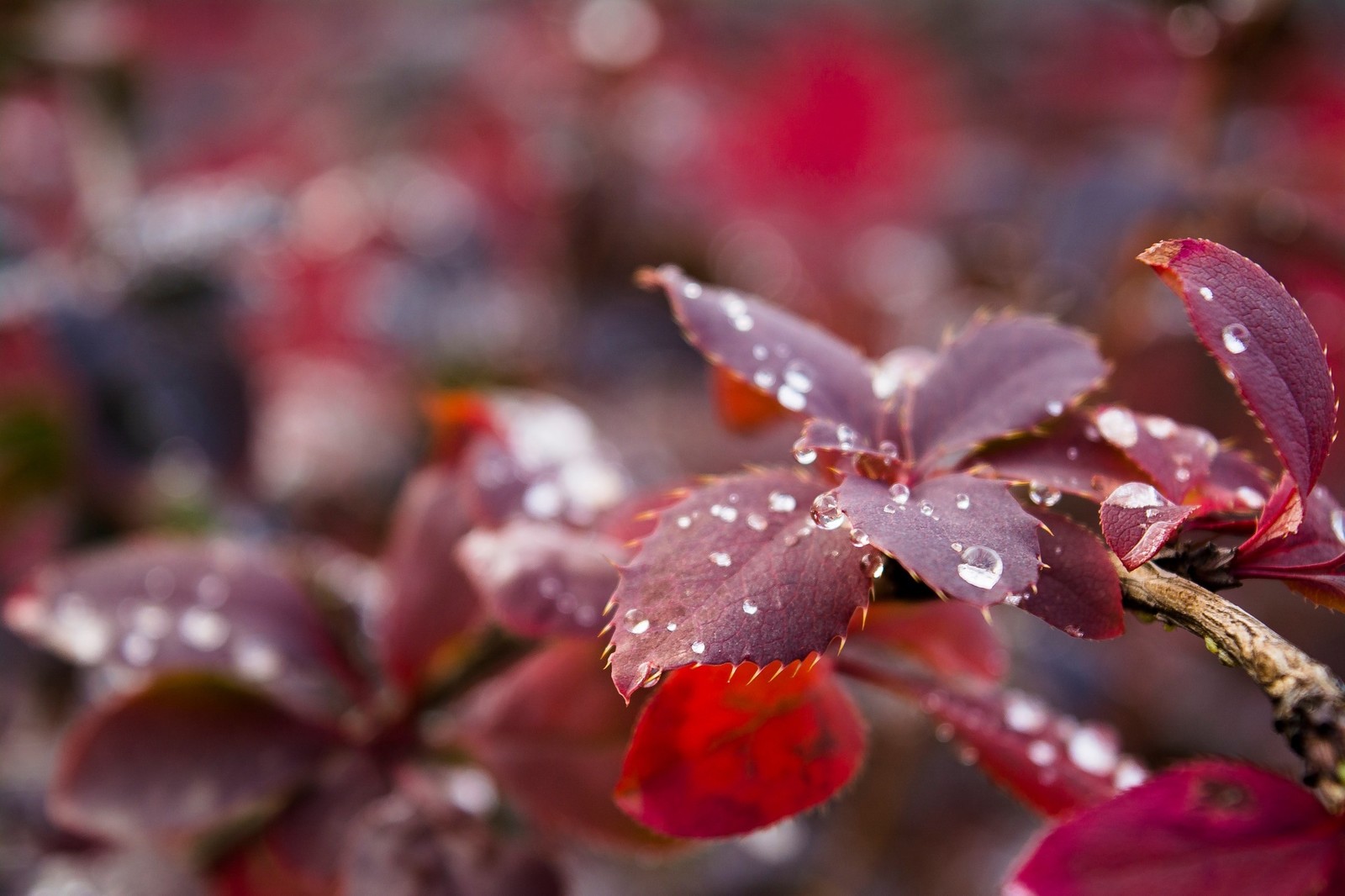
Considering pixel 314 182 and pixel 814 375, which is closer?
pixel 814 375

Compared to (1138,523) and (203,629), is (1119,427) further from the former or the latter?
(203,629)

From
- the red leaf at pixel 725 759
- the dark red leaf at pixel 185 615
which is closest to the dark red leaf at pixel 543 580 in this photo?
the red leaf at pixel 725 759

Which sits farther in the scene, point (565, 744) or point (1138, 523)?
point (565, 744)

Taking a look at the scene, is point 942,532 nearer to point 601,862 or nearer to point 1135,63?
point 601,862

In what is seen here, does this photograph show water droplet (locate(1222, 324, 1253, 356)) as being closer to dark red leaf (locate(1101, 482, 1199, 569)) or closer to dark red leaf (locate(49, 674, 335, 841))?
dark red leaf (locate(1101, 482, 1199, 569))

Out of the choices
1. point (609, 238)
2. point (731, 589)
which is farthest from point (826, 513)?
point (609, 238)

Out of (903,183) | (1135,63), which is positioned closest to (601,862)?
(903,183)
